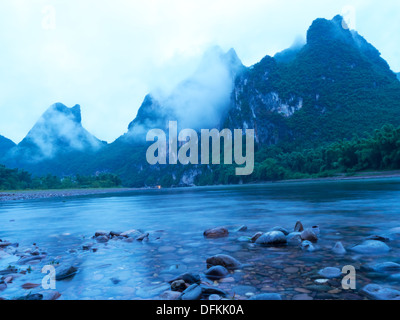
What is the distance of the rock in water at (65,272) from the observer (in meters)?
4.27

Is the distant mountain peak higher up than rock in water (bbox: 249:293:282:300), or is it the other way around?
the distant mountain peak

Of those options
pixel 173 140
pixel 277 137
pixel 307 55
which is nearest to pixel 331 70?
pixel 307 55

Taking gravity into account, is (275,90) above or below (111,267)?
above

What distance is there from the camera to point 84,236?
8.22 m

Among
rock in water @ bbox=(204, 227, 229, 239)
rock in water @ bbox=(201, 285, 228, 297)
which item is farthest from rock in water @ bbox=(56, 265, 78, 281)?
rock in water @ bbox=(204, 227, 229, 239)

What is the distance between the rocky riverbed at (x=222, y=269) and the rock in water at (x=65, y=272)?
0.01m

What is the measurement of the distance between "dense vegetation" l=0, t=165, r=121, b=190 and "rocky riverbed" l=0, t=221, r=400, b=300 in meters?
94.4

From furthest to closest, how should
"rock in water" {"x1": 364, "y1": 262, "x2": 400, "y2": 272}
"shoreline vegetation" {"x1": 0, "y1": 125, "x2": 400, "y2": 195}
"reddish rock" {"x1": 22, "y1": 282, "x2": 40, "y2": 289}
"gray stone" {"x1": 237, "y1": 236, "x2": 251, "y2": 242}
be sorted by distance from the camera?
"shoreline vegetation" {"x1": 0, "y1": 125, "x2": 400, "y2": 195}
"gray stone" {"x1": 237, "y1": 236, "x2": 251, "y2": 242}
"reddish rock" {"x1": 22, "y1": 282, "x2": 40, "y2": 289}
"rock in water" {"x1": 364, "y1": 262, "x2": 400, "y2": 272}

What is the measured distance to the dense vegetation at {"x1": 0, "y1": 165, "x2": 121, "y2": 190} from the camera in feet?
288

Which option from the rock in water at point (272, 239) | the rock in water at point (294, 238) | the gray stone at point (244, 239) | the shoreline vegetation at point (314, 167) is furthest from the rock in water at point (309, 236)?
the shoreline vegetation at point (314, 167)

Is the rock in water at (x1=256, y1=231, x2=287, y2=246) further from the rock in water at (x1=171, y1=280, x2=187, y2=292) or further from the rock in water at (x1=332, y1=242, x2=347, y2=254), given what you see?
the rock in water at (x1=171, y1=280, x2=187, y2=292)

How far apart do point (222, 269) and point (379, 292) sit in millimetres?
1974
